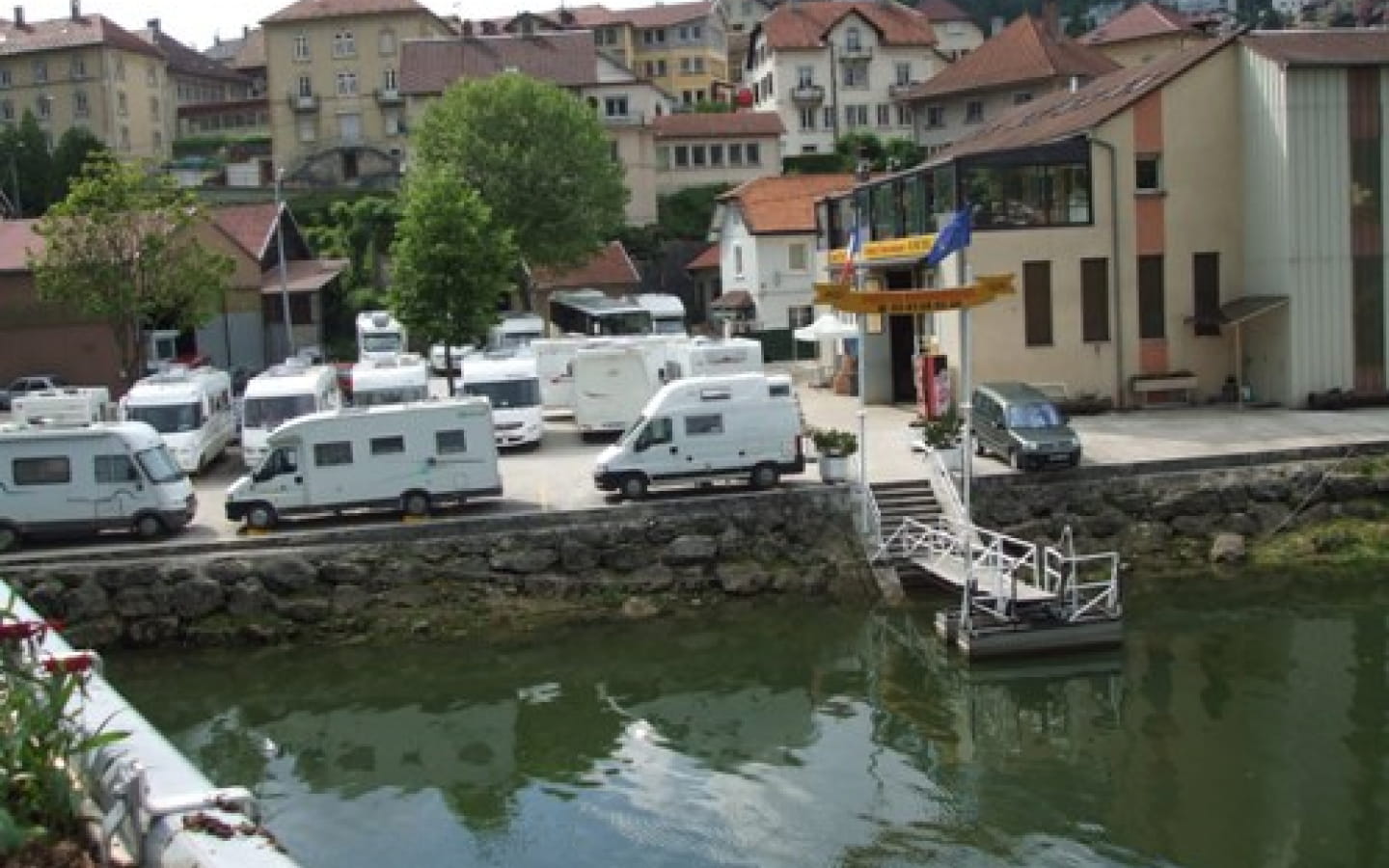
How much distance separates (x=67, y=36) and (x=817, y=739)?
265 feet

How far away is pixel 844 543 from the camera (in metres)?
24.6

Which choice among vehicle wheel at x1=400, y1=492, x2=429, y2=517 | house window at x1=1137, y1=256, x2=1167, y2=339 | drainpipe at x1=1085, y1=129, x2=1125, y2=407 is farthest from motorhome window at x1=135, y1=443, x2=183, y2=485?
Result: house window at x1=1137, y1=256, x2=1167, y2=339

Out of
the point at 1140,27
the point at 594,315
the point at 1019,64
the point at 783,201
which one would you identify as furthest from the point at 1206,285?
the point at 1140,27

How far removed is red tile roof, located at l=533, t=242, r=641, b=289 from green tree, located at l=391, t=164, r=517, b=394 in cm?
2208

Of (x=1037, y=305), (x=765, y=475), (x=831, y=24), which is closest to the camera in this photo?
(x=765, y=475)

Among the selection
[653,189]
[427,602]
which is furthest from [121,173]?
[653,189]

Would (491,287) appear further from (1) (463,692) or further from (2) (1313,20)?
(2) (1313,20)

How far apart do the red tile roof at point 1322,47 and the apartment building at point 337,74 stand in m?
53.9

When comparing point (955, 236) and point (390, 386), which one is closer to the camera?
point (955, 236)

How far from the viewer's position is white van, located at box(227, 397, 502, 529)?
2455cm

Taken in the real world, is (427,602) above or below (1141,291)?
below

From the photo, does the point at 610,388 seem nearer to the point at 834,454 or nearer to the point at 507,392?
the point at 507,392

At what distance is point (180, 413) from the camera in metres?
30.4

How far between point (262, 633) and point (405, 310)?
14.6 meters
